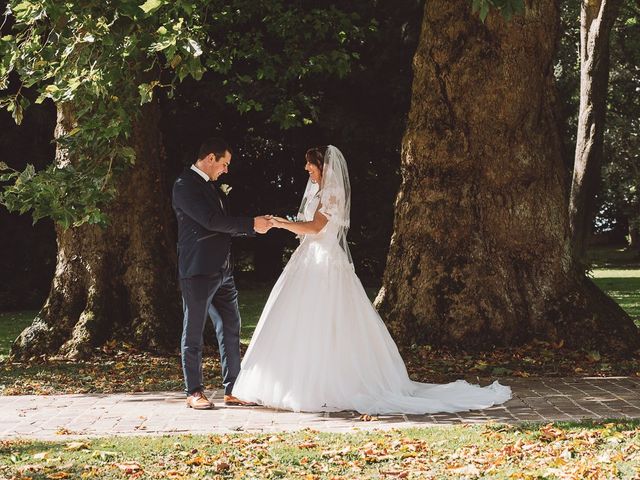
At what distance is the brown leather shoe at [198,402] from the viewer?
877cm

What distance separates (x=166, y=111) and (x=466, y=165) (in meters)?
17.2

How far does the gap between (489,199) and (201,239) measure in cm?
443

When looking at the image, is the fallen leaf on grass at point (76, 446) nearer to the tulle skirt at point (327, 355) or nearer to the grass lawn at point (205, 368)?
the tulle skirt at point (327, 355)

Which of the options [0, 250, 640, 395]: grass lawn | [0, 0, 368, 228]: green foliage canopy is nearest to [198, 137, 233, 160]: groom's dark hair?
[0, 0, 368, 228]: green foliage canopy

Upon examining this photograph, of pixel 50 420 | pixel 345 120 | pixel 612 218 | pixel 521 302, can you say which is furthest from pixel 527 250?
pixel 612 218

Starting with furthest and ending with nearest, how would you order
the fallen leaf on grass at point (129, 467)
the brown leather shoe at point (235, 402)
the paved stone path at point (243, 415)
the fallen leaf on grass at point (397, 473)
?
the brown leather shoe at point (235, 402) < the paved stone path at point (243, 415) < the fallen leaf on grass at point (129, 467) < the fallen leaf on grass at point (397, 473)

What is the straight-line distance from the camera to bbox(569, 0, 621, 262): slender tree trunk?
18.9m

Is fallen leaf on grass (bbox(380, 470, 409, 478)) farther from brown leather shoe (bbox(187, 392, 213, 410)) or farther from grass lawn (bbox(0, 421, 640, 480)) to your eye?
brown leather shoe (bbox(187, 392, 213, 410))

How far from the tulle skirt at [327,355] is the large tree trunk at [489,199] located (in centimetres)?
260

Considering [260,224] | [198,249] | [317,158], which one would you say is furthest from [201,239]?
[317,158]

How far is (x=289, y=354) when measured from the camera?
8914mm

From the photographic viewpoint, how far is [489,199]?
1187 cm

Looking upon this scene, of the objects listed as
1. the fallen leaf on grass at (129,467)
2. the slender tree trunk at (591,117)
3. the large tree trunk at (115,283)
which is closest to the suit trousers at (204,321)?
the fallen leaf on grass at (129,467)

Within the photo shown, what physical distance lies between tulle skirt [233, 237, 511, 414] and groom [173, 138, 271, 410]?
1.61ft
